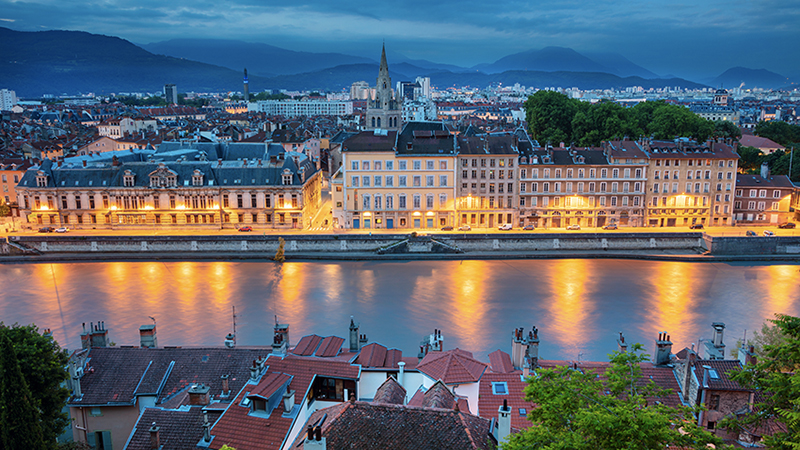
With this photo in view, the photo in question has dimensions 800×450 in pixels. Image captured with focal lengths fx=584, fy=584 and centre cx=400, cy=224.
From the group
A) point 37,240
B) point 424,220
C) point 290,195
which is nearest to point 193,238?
point 290,195

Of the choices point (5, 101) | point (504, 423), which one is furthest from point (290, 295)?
point (5, 101)

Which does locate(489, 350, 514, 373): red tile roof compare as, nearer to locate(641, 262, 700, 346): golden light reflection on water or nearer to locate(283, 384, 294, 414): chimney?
locate(283, 384, 294, 414): chimney

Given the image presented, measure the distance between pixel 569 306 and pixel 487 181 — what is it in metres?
15.9

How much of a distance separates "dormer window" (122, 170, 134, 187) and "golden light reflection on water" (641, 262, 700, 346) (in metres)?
38.0

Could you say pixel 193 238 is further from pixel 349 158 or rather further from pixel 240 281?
pixel 349 158

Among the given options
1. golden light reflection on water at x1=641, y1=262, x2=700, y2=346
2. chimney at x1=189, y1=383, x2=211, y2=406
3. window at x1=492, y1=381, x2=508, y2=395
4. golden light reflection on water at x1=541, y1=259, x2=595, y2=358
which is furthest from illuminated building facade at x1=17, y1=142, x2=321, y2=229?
window at x1=492, y1=381, x2=508, y2=395

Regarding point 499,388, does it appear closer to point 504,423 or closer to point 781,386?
point 504,423

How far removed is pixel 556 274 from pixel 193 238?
26184 millimetres

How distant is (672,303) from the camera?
3247 centimetres

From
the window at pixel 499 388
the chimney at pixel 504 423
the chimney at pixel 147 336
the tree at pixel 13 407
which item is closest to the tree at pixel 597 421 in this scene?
the chimney at pixel 504 423

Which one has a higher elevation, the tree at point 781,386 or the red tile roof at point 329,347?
the tree at point 781,386

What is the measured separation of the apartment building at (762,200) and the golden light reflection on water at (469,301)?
2284 cm

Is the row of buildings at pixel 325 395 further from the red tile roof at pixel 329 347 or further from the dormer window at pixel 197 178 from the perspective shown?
the dormer window at pixel 197 178

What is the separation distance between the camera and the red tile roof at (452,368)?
46.3ft
